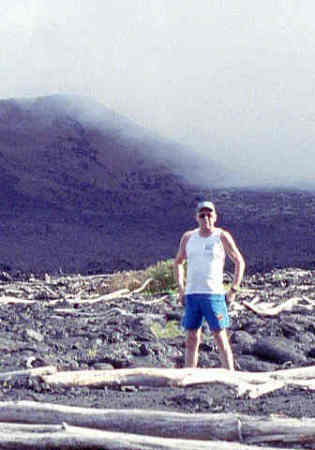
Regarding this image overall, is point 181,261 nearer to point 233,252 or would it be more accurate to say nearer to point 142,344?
point 233,252

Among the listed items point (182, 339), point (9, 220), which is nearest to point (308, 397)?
point (182, 339)

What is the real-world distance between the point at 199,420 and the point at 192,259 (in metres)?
2.90

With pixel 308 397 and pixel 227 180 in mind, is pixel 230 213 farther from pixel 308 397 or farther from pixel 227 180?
pixel 308 397

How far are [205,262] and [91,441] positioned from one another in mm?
3143

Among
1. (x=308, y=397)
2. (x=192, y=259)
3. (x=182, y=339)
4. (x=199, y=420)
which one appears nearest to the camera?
(x=199, y=420)

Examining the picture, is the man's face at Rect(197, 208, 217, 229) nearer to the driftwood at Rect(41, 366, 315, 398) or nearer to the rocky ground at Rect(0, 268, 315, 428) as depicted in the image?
the driftwood at Rect(41, 366, 315, 398)

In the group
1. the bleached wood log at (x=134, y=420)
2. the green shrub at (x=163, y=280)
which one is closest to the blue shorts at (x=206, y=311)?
the bleached wood log at (x=134, y=420)

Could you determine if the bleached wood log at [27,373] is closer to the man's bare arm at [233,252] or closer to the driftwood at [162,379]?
the driftwood at [162,379]

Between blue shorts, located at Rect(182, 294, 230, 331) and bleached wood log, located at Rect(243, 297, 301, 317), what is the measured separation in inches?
208

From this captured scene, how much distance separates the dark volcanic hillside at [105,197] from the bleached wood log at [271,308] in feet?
78.9

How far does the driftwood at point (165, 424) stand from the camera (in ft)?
17.3

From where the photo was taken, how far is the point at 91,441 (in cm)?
525

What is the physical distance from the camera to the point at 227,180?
6250 centimetres

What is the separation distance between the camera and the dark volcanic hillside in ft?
154
